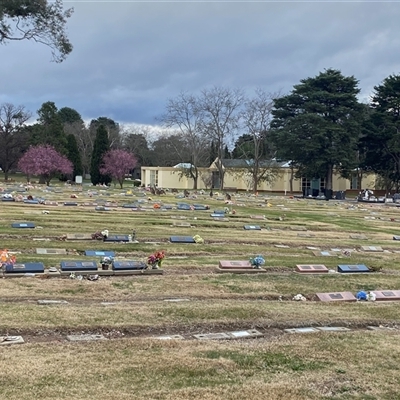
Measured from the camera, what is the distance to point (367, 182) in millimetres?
66688

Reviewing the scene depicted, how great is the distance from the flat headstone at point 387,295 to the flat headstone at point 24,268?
613cm

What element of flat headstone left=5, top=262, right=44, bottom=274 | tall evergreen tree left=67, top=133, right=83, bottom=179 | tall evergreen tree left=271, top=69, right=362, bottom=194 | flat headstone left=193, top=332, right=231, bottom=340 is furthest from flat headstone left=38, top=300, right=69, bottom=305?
tall evergreen tree left=67, top=133, right=83, bottom=179

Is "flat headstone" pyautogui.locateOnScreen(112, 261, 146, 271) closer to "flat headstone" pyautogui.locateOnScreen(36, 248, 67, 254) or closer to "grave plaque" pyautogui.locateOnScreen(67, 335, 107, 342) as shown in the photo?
"flat headstone" pyautogui.locateOnScreen(36, 248, 67, 254)

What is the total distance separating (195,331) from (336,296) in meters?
3.26

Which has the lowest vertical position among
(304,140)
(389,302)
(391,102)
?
(389,302)

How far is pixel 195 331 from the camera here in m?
6.73

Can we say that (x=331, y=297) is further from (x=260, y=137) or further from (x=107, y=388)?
(x=260, y=137)

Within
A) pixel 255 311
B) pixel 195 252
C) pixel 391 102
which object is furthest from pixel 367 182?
pixel 255 311

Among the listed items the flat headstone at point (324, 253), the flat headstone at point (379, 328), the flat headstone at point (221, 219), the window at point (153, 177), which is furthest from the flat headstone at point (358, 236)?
the window at point (153, 177)

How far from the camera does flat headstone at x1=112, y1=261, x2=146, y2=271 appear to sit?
399 inches

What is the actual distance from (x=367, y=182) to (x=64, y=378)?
66.1 meters

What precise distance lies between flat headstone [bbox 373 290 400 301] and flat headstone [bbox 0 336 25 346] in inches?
235

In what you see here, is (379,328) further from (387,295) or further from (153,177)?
(153,177)

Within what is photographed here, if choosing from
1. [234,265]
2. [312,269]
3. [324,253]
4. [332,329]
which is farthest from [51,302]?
[324,253]
